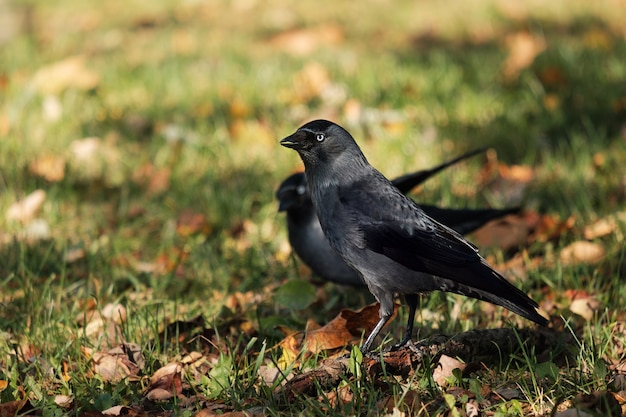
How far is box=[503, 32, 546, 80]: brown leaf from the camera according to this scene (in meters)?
6.71

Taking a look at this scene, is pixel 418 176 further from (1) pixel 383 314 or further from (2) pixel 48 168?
(2) pixel 48 168

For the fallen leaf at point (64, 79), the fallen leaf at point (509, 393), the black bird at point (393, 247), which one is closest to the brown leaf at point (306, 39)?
the fallen leaf at point (64, 79)

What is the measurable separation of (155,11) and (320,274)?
18.6ft

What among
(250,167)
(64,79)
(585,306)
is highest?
(64,79)

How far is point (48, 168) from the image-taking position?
18.0ft

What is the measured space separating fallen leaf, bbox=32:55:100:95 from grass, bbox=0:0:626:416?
0.02m

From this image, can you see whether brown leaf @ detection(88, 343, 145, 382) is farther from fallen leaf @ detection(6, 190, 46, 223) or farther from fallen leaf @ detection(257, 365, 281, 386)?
fallen leaf @ detection(6, 190, 46, 223)

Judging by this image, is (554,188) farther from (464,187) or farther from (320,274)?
(320,274)

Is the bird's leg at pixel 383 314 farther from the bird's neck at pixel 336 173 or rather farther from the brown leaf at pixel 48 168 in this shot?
the brown leaf at pixel 48 168

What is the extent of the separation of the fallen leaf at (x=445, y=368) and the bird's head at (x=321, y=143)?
0.91m

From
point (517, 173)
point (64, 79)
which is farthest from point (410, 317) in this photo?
point (64, 79)

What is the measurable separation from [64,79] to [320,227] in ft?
11.1

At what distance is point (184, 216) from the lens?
500 cm

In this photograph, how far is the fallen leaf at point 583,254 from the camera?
4206 millimetres
